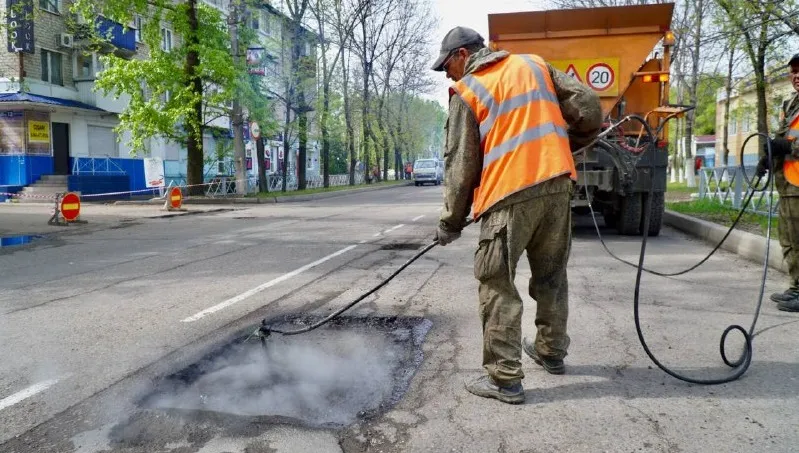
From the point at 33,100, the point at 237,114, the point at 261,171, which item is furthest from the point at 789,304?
the point at 33,100

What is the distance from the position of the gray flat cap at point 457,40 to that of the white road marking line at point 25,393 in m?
2.77

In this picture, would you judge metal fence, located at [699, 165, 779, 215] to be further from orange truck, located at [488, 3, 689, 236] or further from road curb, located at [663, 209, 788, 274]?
orange truck, located at [488, 3, 689, 236]

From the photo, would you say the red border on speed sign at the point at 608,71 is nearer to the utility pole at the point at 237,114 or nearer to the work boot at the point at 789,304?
the work boot at the point at 789,304

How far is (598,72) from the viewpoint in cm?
944

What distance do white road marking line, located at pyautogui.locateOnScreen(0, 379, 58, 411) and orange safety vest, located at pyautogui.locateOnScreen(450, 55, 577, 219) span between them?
8.54ft

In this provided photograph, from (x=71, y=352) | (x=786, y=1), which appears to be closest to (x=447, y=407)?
(x=71, y=352)

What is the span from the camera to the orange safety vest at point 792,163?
16.0 ft

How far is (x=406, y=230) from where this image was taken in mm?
11289

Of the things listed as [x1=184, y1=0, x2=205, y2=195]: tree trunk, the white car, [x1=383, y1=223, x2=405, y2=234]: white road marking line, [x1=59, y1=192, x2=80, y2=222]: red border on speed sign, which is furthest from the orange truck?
the white car

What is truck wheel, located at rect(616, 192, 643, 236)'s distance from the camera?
944cm

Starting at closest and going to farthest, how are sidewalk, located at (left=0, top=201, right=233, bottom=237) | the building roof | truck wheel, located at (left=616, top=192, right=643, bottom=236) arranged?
truck wheel, located at (left=616, top=192, right=643, bottom=236) < sidewalk, located at (left=0, top=201, right=233, bottom=237) < the building roof

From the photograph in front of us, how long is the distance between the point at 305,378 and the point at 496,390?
108 cm

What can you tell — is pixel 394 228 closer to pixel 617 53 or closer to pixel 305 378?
pixel 617 53

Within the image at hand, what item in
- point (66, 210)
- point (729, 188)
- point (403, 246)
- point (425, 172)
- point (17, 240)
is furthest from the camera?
point (425, 172)
